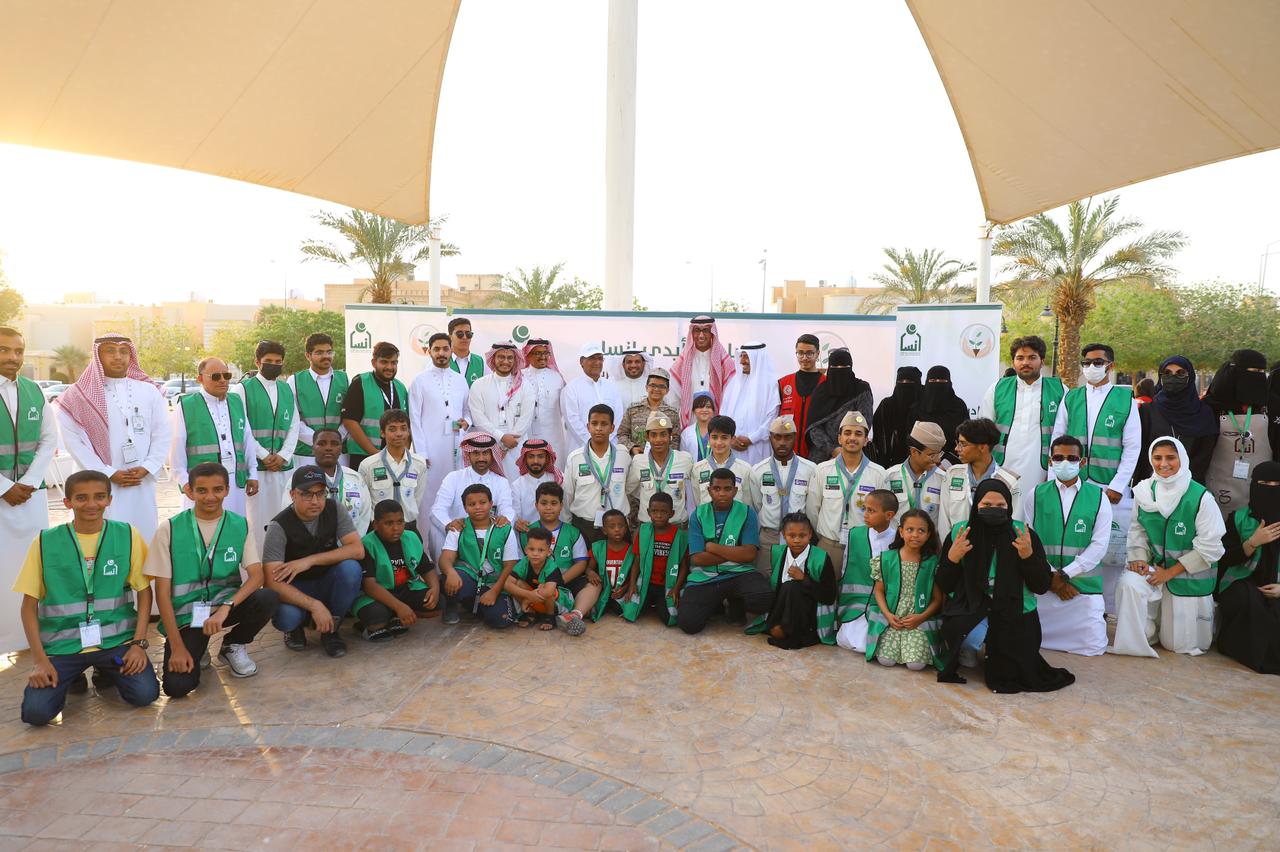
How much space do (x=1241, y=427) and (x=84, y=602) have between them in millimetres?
7847

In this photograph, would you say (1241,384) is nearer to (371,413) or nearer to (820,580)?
(820,580)

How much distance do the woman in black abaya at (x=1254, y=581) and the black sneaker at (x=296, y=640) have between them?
593 cm

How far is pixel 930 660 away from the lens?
476 centimetres

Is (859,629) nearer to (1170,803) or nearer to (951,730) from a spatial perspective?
(951,730)

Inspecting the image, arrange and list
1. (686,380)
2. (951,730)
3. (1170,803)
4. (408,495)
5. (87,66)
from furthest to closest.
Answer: (686,380) → (87,66) → (408,495) → (951,730) → (1170,803)

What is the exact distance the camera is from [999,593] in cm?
457

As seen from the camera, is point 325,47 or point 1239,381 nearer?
point 1239,381

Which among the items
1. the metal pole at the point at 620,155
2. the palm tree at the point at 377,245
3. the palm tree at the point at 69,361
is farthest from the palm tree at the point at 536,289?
the palm tree at the point at 69,361

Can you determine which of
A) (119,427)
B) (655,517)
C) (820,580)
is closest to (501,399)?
(655,517)

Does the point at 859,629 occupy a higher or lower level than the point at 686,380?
lower

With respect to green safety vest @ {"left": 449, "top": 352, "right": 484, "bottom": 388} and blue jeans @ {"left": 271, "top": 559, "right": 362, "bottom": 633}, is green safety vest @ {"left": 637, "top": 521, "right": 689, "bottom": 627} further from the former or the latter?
green safety vest @ {"left": 449, "top": 352, "right": 484, "bottom": 388}

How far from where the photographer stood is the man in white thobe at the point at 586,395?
6.97m

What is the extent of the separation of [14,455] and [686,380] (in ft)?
15.9

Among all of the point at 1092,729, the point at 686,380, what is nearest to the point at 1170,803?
the point at 1092,729
